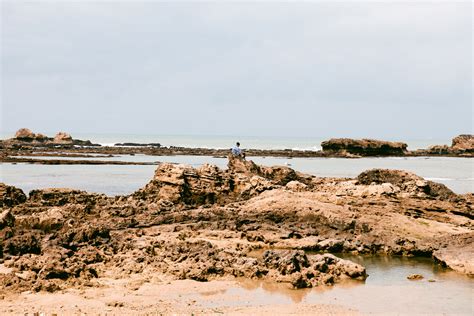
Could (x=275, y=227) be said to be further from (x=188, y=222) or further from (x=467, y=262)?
(x=467, y=262)

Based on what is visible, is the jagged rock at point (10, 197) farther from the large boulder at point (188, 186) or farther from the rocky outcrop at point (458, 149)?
the rocky outcrop at point (458, 149)

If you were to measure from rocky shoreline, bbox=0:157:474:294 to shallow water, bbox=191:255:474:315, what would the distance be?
438 millimetres

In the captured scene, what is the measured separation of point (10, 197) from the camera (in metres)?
21.0

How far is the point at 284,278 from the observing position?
1252 centimetres

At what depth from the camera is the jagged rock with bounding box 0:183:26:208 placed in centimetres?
2067

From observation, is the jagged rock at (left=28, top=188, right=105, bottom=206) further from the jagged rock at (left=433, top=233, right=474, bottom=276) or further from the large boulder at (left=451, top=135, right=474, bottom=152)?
the large boulder at (left=451, top=135, right=474, bottom=152)

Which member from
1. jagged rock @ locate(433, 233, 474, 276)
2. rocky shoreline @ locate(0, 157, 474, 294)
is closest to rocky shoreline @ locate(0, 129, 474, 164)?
rocky shoreline @ locate(0, 157, 474, 294)

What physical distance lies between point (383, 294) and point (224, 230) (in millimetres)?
6651

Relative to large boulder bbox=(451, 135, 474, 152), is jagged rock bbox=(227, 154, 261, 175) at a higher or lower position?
lower

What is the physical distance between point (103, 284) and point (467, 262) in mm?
8506

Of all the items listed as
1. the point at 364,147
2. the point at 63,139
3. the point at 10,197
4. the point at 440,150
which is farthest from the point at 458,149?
the point at 10,197

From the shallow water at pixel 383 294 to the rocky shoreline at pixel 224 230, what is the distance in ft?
1.44

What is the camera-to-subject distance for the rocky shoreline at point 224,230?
1292 centimetres

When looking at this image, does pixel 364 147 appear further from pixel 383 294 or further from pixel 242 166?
pixel 383 294
